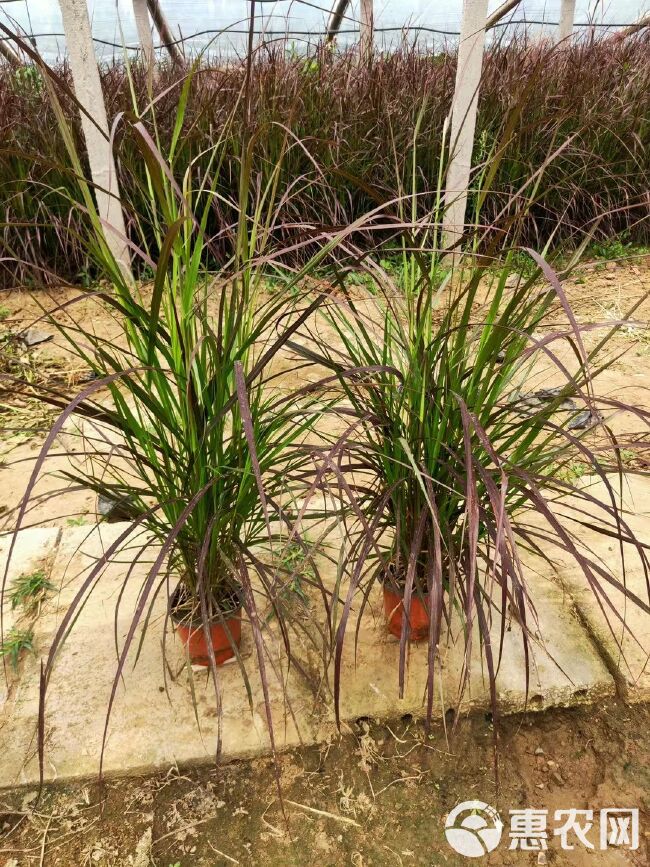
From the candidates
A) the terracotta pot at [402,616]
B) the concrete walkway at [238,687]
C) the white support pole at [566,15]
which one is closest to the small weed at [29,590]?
the concrete walkway at [238,687]

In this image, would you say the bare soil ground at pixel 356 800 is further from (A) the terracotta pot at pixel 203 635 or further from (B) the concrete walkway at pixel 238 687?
(A) the terracotta pot at pixel 203 635

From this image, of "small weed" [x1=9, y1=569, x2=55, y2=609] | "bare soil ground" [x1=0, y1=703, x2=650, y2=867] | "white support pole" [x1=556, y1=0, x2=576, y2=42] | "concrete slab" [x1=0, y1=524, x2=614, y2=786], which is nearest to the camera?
"bare soil ground" [x1=0, y1=703, x2=650, y2=867]

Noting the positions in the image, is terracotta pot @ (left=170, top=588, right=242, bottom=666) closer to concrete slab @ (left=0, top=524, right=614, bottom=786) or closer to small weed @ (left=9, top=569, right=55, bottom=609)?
concrete slab @ (left=0, top=524, right=614, bottom=786)

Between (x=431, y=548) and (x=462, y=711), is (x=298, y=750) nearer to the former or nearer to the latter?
(x=462, y=711)

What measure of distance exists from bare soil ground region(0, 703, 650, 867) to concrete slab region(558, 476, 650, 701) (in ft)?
0.22

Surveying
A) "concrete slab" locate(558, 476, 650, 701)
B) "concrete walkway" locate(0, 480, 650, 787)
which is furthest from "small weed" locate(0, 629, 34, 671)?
"concrete slab" locate(558, 476, 650, 701)

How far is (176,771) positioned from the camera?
1.10m

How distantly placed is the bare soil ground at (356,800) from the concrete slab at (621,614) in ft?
0.22

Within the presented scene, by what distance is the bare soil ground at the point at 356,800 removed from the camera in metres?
1.00

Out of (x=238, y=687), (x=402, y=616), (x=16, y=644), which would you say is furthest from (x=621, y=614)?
(x=16, y=644)

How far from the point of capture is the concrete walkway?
43.7 inches

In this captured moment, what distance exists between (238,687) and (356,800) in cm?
29

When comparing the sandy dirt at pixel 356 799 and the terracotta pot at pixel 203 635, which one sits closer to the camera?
the sandy dirt at pixel 356 799

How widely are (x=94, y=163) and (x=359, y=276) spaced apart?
1470 mm
